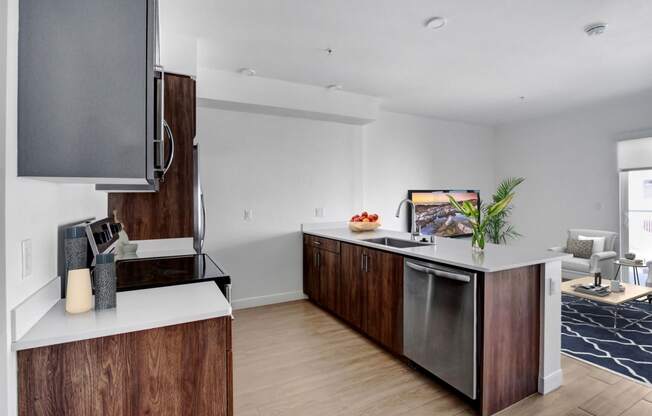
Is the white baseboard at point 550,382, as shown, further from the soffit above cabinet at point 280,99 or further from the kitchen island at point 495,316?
the soffit above cabinet at point 280,99

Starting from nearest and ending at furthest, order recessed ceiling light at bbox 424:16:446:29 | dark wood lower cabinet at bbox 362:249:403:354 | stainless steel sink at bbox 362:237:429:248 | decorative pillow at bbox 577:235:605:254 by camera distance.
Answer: recessed ceiling light at bbox 424:16:446:29, dark wood lower cabinet at bbox 362:249:403:354, stainless steel sink at bbox 362:237:429:248, decorative pillow at bbox 577:235:605:254

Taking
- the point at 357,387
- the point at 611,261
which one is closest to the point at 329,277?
the point at 357,387

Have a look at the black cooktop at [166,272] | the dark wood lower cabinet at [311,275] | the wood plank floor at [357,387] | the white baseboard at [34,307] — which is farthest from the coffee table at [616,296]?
the white baseboard at [34,307]

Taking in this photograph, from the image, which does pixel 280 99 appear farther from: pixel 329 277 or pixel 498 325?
pixel 498 325

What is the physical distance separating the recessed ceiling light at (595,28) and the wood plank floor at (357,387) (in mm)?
2584

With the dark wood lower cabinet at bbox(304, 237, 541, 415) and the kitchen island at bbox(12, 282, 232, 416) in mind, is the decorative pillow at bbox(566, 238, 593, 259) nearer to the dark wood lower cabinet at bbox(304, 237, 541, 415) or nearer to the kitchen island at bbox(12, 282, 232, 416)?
the dark wood lower cabinet at bbox(304, 237, 541, 415)

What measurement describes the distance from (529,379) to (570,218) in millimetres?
4224

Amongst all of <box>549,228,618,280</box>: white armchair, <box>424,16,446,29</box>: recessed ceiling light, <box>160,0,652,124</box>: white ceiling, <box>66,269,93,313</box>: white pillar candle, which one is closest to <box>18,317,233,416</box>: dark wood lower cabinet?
<box>66,269,93,313</box>: white pillar candle

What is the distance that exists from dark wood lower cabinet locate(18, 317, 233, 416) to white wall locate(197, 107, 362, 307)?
104 inches

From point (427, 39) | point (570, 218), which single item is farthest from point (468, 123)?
point (427, 39)

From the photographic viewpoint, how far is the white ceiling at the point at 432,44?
237 centimetres

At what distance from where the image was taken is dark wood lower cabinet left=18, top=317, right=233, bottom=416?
107cm

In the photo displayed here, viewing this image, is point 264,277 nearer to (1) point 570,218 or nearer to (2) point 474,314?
(2) point 474,314

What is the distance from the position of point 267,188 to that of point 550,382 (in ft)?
10.5
